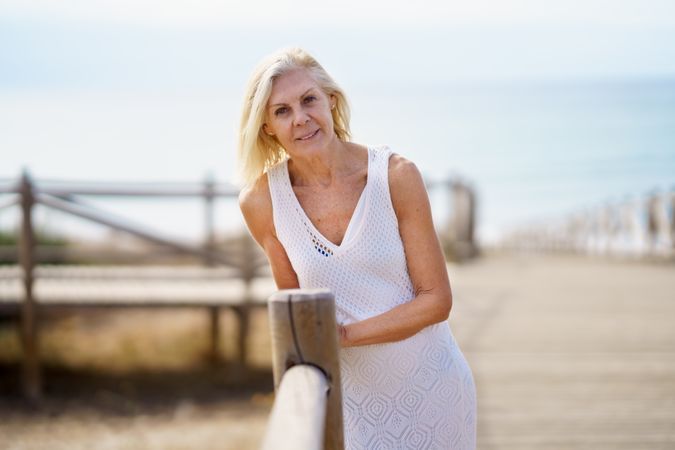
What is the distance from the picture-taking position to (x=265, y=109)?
7.94 ft

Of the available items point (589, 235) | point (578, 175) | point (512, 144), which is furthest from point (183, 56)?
point (589, 235)

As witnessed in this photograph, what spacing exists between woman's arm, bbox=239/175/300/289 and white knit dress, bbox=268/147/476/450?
9 centimetres

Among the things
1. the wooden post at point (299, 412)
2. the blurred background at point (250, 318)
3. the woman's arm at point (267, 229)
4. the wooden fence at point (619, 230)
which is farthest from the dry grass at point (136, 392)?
the wooden fence at point (619, 230)

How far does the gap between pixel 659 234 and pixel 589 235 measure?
13.3 feet

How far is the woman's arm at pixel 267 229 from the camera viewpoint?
2.47 metres

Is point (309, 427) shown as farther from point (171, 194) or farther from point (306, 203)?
point (171, 194)

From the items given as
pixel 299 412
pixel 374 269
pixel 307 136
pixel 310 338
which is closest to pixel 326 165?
pixel 307 136

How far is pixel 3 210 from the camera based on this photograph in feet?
22.7

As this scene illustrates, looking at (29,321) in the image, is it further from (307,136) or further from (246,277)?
(307,136)

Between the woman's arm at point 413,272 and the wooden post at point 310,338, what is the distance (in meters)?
0.40

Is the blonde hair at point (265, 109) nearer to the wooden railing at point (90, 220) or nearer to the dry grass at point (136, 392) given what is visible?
the dry grass at point (136, 392)

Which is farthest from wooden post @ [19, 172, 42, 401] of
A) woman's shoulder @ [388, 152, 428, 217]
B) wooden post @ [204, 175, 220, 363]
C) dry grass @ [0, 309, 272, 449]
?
woman's shoulder @ [388, 152, 428, 217]

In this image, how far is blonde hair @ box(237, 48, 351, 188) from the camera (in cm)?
236

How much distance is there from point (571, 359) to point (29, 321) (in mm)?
4260
